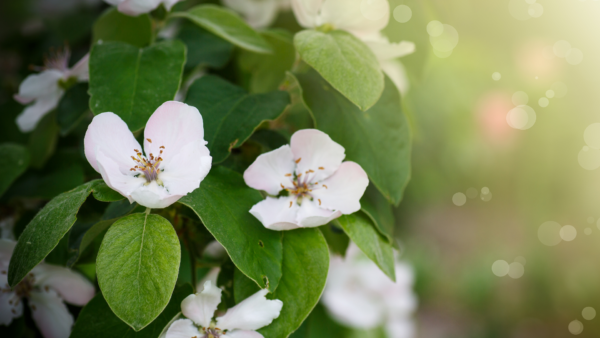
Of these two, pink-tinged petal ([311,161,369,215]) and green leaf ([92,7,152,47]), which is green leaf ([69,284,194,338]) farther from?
green leaf ([92,7,152,47])

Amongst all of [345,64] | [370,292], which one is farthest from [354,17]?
[370,292]

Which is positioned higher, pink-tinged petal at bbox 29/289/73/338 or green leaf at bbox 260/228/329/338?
green leaf at bbox 260/228/329/338

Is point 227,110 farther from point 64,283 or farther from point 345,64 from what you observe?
point 64,283

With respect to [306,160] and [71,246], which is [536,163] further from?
[71,246]

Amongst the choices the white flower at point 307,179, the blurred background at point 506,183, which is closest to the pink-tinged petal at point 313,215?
the white flower at point 307,179

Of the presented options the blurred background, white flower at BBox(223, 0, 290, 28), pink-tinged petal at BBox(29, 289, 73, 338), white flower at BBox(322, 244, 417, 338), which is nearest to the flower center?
pink-tinged petal at BBox(29, 289, 73, 338)

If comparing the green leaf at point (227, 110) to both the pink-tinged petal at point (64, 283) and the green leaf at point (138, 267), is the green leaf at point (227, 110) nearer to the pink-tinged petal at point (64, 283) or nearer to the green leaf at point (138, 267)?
the green leaf at point (138, 267)
